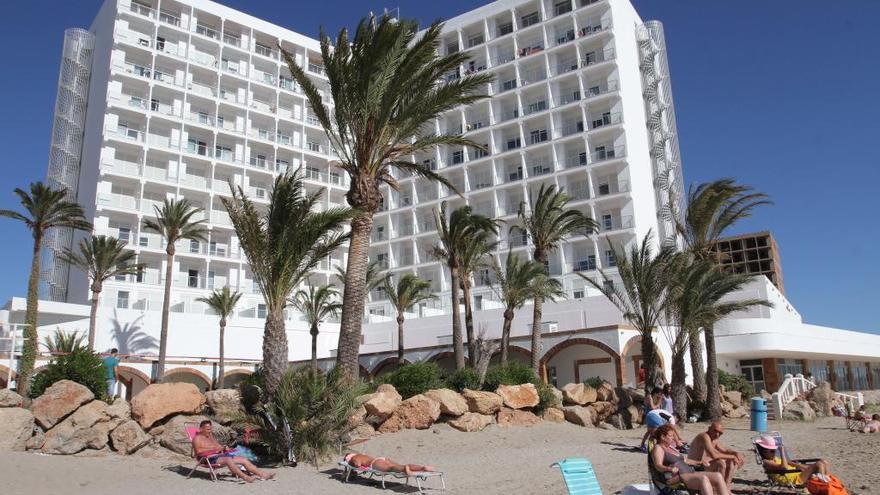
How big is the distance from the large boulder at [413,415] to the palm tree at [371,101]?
1.55 m

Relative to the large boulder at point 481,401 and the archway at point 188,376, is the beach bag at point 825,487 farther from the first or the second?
the archway at point 188,376

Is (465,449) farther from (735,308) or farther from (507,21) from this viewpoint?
(507,21)

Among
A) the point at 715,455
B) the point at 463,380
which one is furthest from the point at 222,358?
the point at 715,455

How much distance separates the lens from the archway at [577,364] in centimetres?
3241

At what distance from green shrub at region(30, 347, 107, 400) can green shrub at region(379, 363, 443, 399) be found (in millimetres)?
7633

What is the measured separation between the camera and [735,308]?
2442cm

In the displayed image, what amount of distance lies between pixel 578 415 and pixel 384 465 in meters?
11.2

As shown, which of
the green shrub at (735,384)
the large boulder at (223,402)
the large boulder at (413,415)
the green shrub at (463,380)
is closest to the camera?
the large boulder at (223,402)

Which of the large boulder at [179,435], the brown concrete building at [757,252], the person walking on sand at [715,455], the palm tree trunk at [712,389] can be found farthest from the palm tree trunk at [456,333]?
the brown concrete building at [757,252]

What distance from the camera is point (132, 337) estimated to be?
136ft

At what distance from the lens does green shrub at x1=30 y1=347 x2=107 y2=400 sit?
49.3 feet

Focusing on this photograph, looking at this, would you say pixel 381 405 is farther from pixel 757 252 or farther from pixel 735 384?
pixel 757 252

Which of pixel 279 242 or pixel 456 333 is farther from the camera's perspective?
pixel 456 333

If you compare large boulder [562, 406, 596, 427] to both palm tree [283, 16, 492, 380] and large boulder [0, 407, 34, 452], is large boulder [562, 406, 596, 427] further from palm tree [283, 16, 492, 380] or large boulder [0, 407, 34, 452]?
large boulder [0, 407, 34, 452]
